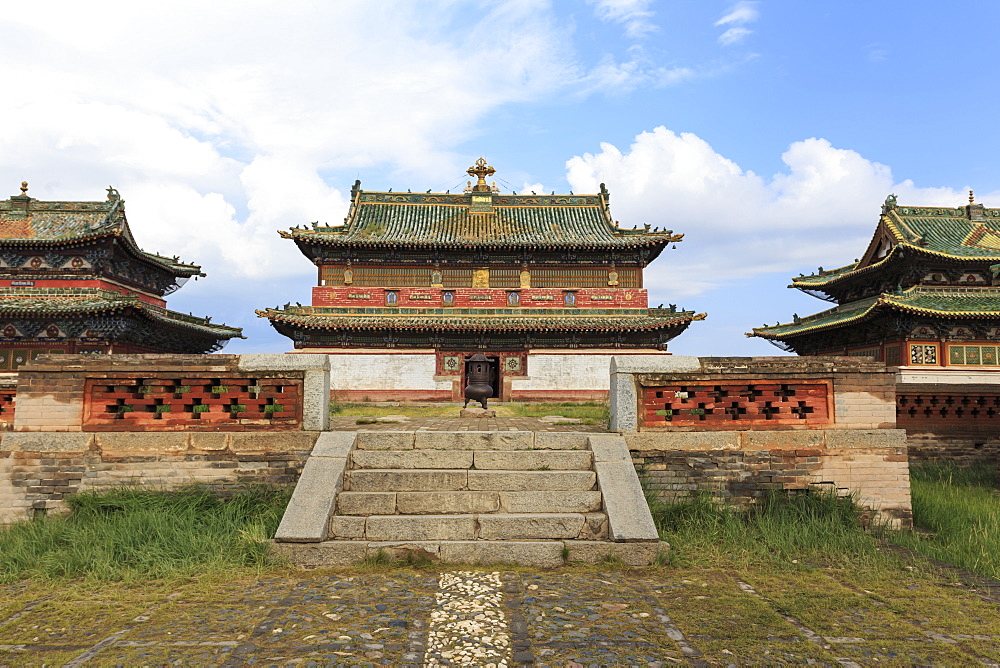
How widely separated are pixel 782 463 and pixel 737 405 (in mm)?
861

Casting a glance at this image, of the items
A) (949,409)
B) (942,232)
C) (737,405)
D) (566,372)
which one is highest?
(942,232)

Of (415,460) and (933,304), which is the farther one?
(933,304)

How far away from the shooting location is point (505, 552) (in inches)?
225

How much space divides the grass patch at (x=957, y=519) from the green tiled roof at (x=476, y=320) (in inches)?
538

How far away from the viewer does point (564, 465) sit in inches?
269

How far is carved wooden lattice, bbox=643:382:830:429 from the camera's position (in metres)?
7.52

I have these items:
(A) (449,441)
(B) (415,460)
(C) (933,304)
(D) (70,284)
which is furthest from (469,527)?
(D) (70,284)

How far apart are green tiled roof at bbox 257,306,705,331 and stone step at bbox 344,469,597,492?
16989mm

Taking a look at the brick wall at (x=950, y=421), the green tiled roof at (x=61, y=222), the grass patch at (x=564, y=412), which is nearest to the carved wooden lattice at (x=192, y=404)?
the grass patch at (x=564, y=412)

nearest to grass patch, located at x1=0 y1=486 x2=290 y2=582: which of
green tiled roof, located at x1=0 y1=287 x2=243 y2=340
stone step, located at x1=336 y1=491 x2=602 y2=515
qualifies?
stone step, located at x1=336 y1=491 x2=602 y2=515

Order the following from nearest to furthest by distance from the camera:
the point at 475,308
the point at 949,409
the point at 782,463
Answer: the point at 782,463 → the point at 949,409 → the point at 475,308

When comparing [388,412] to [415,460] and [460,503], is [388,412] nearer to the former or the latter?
[415,460]

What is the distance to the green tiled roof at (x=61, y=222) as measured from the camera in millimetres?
22312

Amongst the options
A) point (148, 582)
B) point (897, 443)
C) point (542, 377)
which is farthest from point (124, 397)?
point (542, 377)
